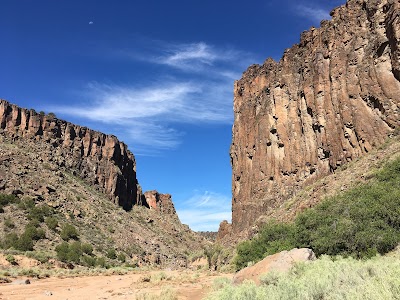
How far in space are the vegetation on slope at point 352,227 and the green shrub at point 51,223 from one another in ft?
124

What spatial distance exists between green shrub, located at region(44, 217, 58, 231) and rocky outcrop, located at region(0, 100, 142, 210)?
25.5m

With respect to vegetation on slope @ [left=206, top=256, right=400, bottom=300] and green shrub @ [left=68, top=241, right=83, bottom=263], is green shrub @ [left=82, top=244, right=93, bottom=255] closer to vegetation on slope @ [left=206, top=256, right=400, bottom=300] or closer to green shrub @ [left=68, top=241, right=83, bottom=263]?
green shrub @ [left=68, top=241, right=83, bottom=263]

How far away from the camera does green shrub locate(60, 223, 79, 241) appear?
53.2m

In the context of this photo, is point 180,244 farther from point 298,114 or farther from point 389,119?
point 389,119

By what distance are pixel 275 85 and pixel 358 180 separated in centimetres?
3094

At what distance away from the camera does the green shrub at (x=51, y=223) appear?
54684 mm

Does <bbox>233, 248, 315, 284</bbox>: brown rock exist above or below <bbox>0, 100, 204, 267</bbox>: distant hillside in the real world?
below

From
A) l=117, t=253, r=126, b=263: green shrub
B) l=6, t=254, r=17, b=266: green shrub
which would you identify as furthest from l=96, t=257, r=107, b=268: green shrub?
l=6, t=254, r=17, b=266: green shrub

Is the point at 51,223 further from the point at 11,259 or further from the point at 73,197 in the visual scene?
the point at 11,259

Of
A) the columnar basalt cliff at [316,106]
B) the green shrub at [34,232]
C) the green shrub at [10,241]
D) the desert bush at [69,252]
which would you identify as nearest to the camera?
the columnar basalt cliff at [316,106]

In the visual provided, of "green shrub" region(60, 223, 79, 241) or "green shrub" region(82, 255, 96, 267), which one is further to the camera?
"green shrub" region(60, 223, 79, 241)

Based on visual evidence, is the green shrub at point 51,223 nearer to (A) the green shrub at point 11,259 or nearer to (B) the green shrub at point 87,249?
(B) the green shrub at point 87,249

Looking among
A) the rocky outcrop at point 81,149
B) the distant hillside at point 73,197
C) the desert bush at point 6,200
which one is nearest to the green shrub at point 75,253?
the distant hillside at point 73,197

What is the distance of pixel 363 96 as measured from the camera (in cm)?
3950
